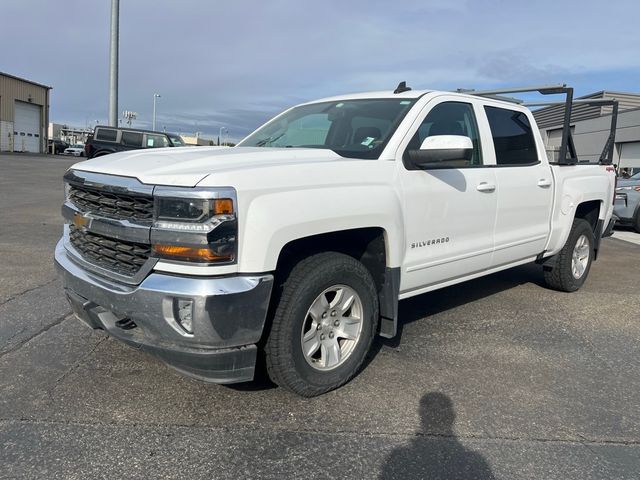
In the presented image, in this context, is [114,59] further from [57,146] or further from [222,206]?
[57,146]

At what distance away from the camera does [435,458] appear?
9.05ft

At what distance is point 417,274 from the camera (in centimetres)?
384

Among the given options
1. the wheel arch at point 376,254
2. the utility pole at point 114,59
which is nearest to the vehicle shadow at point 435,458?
the wheel arch at point 376,254

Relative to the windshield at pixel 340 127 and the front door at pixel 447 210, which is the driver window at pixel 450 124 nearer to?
the front door at pixel 447 210

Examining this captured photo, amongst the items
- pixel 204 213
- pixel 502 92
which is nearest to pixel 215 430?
pixel 204 213

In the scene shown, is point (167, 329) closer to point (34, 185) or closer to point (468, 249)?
point (468, 249)

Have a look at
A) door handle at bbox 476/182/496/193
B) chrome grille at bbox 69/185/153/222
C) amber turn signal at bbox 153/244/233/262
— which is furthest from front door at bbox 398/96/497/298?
chrome grille at bbox 69/185/153/222

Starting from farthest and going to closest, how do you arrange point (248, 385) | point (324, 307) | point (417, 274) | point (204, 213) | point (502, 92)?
point (502, 92) → point (417, 274) → point (248, 385) → point (324, 307) → point (204, 213)

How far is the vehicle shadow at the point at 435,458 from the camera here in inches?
103

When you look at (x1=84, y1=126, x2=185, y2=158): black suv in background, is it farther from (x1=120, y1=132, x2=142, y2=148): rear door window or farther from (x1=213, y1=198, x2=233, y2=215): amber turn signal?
(x1=213, y1=198, x2=233, y2=215): amber turn signal

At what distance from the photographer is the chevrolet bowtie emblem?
126 inches

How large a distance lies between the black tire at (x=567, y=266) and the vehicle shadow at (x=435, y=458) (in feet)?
10.8

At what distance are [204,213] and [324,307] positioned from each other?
39.4 inches

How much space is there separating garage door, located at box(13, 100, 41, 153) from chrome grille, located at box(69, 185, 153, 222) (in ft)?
174
